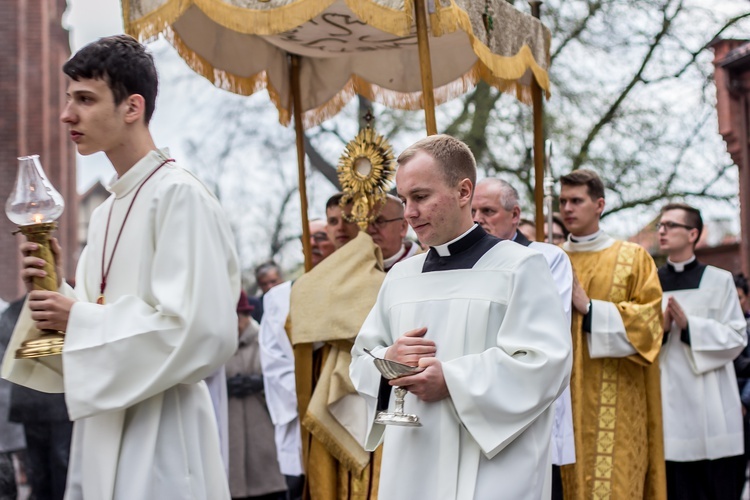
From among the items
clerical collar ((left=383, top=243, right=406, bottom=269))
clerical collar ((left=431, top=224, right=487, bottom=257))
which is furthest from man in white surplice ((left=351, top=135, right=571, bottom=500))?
clerical collar ((left=383, top=243, right=406, bottom=269))

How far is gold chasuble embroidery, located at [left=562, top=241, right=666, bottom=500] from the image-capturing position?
6828 millimetres

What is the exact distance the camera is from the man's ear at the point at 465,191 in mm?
4094

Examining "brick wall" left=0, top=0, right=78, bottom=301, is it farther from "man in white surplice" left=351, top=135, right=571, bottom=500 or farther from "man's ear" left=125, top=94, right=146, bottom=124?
"man in white surplice" left=351, top=135, right=571, bottom=500

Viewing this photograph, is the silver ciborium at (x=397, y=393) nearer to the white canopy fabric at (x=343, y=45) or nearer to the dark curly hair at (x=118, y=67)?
the dark curly hair at (x=118, y=67)

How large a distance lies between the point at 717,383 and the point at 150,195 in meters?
5.94

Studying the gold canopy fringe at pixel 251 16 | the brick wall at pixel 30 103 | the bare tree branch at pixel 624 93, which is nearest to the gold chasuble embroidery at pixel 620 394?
the gold canopy fringe at pixel 251 16

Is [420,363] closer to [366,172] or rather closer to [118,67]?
[118,67]

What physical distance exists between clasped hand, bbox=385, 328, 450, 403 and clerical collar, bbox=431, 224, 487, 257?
0.35 m

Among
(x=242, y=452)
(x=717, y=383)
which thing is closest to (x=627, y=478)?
(x=717, y=383)

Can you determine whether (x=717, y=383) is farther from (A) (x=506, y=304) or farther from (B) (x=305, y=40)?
(A) (x=506, y=304)

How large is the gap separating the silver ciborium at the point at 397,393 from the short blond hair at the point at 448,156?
2.44ft

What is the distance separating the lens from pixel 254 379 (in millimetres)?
8500

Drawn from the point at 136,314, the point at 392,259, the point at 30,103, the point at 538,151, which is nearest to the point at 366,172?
the point at 392,259

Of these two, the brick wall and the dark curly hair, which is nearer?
the dark curly hair
